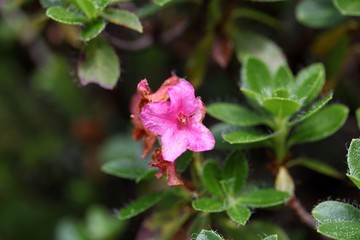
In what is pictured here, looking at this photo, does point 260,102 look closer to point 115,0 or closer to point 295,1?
point 115,0

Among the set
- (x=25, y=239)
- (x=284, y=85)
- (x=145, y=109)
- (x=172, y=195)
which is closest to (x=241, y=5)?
(x=284, y=85)

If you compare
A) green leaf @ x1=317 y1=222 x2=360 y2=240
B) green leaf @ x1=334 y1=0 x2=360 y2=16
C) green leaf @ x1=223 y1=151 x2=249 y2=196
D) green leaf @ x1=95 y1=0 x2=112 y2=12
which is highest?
green leaf @ x1=334 y1=0 x2=360 y2=16

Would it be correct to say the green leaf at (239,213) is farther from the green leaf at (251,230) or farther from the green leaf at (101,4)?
the green leaf at (101,4)

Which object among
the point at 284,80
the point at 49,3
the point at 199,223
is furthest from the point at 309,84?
the point at 49,3

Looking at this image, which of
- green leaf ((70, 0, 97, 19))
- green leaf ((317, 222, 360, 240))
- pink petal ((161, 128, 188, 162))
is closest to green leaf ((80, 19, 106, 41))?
green leaf ((70, 0, 97, 19))

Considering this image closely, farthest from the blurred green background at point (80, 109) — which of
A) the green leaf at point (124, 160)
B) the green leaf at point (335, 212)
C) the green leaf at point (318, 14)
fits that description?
the green leaf at point (335, 212)

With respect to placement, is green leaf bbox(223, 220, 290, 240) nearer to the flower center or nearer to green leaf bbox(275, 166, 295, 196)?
green leaf bbox(275, 166, 295, 196)
